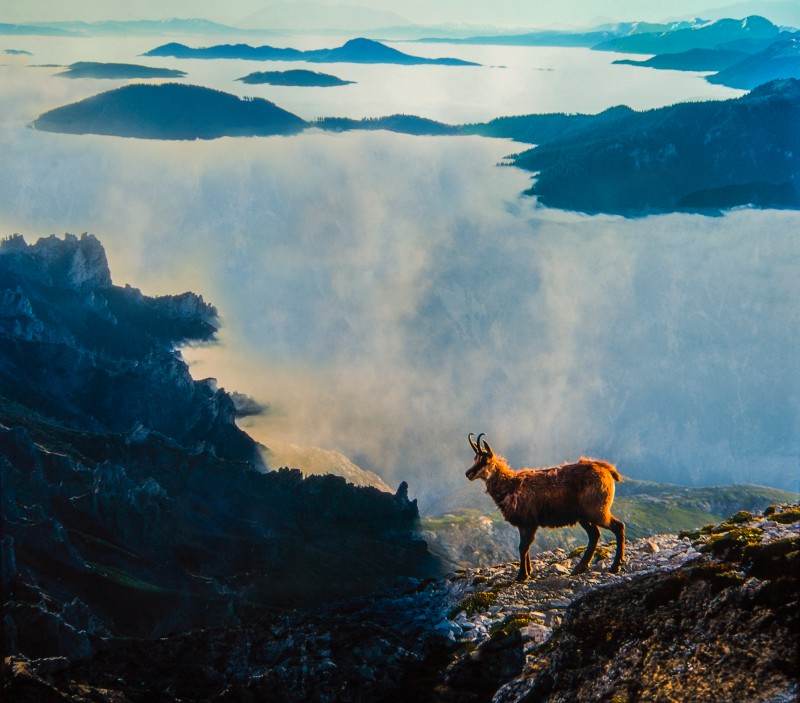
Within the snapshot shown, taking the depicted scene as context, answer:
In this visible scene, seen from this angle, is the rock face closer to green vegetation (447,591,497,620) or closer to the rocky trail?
the rocky trail

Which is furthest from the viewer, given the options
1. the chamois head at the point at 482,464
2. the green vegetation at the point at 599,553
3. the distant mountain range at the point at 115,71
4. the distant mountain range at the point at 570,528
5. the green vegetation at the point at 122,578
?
the distant mountain range at the point at 115,71

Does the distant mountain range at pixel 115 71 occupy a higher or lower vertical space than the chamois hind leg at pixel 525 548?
higher

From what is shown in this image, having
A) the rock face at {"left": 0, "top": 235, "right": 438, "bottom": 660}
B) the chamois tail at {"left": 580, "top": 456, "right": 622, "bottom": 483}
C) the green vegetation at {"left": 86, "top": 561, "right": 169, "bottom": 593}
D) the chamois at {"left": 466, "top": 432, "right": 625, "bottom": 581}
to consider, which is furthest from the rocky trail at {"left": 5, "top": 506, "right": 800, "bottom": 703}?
the green vegetation at {"left": 86, "top": 561, "right": 169, "bottom": 593}

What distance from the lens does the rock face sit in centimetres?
4541

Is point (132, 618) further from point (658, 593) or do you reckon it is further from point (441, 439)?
point (658, 593)

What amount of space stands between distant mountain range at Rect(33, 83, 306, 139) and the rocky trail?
72597mm

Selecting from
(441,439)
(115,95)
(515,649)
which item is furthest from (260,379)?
(115,95)

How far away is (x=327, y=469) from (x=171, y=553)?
1317cm

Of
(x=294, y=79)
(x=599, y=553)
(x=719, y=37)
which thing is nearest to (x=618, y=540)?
(x=599, y=553)

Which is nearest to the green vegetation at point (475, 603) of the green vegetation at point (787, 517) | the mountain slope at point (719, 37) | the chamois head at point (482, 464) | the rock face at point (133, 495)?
the chamois head at point (482, 464)

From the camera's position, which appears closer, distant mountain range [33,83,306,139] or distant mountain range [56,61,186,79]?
distant mountain range [56,61,186,79]

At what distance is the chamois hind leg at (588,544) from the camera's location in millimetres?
24422

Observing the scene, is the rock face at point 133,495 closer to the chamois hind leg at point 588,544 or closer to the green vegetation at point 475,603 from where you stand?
the green vegetation at point 475,603

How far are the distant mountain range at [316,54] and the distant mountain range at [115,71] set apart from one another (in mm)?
3922
